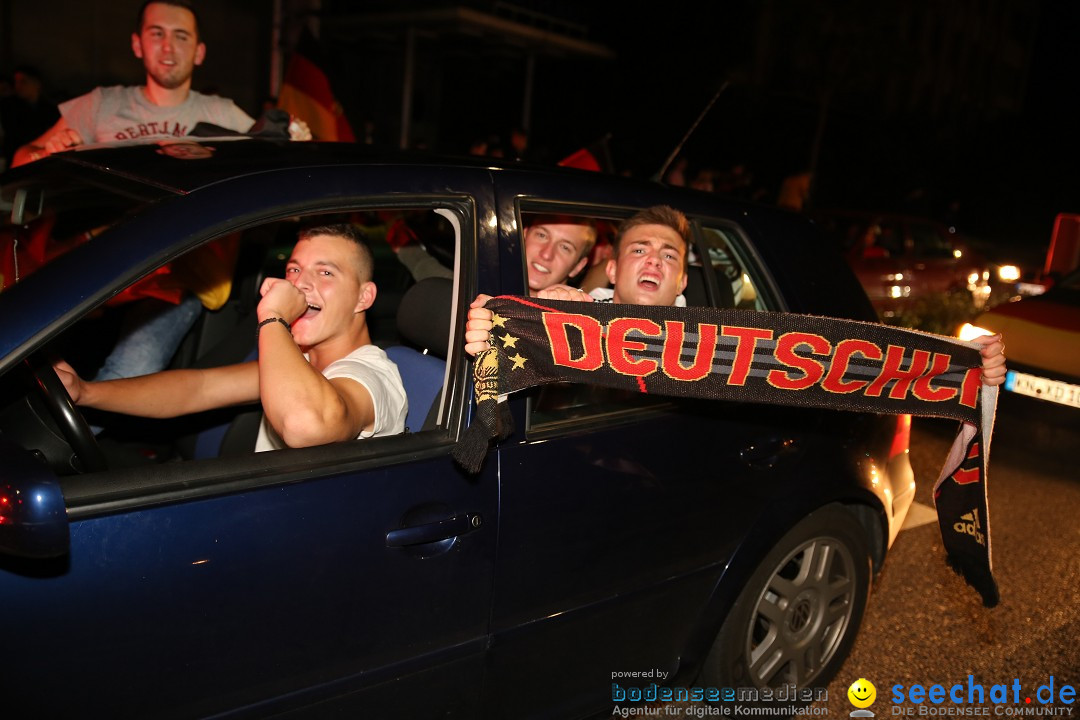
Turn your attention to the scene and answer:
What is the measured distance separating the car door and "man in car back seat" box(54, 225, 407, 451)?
0.13 m

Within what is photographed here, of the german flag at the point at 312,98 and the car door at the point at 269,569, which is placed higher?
the german flag at the point at 312,98

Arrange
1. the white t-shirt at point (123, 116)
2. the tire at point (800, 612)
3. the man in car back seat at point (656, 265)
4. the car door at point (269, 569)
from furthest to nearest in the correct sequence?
the white t-shirt at point (123, 116)
the tire at point (800, 612)
the man in car back seat at point (656, 265)
the car door at point (269, 569)

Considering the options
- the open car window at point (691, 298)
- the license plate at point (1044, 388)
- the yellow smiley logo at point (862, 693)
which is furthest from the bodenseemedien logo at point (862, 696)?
the license plate at point (1044, 388)

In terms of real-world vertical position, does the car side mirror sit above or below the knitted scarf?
below

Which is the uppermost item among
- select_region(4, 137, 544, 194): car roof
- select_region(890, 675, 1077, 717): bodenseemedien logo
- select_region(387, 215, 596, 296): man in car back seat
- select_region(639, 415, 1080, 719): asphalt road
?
select_region(4, 137, 544, 194): car roof

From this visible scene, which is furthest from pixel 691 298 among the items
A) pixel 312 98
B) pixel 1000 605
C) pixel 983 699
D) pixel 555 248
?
pixel 312 98

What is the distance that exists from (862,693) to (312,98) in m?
3.88

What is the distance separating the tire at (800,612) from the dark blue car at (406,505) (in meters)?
0.01

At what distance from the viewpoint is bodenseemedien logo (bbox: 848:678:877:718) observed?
325cm

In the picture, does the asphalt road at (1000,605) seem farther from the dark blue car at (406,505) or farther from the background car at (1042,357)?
the dark blue car at (406,505)

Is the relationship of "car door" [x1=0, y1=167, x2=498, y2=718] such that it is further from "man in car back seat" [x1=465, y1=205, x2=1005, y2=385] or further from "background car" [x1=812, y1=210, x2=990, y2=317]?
"background car" [x1=812, y1=210, x2=990, y2=317]

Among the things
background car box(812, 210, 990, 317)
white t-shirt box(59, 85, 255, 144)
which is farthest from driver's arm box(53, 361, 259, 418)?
background car box(812, 210, 990, 317)

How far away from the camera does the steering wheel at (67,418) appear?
1.93 meters

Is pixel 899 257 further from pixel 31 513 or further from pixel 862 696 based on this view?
pixel 31 513
